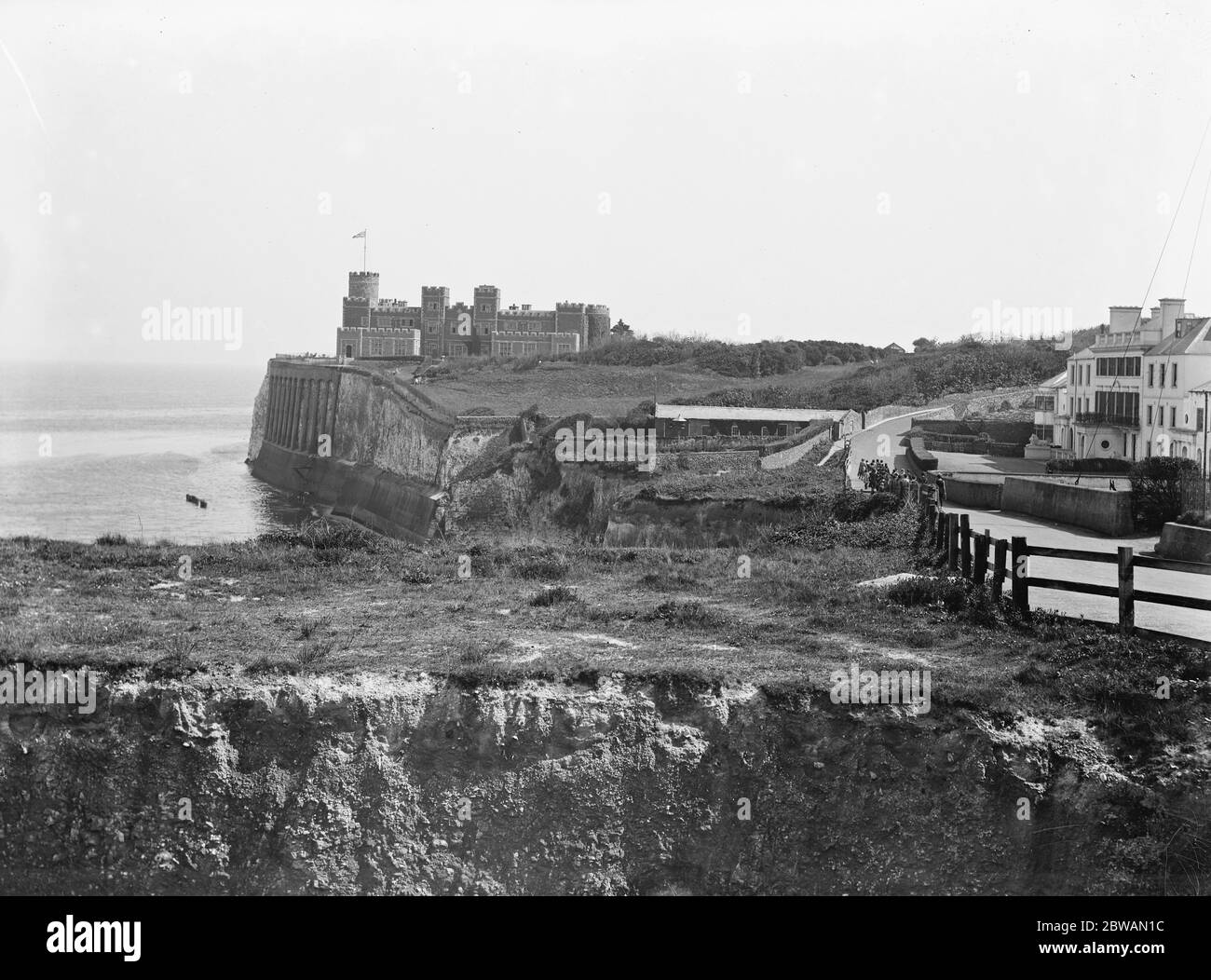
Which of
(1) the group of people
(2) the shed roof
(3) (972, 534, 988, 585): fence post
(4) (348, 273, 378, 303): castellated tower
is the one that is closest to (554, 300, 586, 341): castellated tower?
(4) (348, 273, 378, 303): castellated tower

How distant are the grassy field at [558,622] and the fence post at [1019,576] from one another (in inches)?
8.6

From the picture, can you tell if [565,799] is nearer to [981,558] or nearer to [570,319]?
[981,558]

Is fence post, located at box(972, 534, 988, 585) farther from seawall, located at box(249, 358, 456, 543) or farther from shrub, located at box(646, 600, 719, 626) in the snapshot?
seawall, located at box(249, 358, 456, 543)

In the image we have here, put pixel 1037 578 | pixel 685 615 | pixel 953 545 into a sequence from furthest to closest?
pixel 953 545, pixel 685 615, pixel 1037 578

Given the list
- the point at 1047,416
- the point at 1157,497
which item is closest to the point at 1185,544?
the point at 1157,497

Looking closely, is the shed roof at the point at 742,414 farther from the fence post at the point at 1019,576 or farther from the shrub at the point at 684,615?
the fence post at the point at 1019,576

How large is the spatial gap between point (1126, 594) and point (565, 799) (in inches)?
237

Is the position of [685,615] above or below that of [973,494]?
below

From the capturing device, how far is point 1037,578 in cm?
1458

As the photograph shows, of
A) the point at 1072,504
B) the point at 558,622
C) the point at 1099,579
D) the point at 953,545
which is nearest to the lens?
the point at 558,622

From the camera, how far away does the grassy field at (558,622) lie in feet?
39.7

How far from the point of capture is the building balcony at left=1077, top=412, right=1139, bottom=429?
47322mm

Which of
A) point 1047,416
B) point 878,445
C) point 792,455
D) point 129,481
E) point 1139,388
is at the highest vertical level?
point 1139,388
